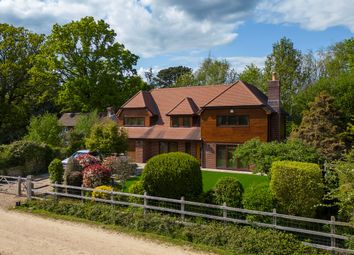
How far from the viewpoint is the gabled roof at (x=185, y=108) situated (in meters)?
32.9

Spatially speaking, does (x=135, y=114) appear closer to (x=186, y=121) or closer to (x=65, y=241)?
(x=186, y=121)

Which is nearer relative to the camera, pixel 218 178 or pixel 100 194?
pixel 100 194

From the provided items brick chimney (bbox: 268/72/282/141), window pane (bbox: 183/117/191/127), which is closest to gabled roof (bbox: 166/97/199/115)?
window pane (bbox: 183/117/191/127)

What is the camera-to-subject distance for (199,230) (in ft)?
42.5

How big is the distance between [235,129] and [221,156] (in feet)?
8.78

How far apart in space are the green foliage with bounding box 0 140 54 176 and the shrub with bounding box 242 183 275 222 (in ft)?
64.9

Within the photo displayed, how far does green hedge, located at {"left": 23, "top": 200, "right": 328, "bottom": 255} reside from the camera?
11414mm

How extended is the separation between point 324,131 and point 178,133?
44.5 feet

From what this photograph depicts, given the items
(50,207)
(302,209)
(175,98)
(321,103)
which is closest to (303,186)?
(302,209)

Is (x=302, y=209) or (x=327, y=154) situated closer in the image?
(x=302, y=209)

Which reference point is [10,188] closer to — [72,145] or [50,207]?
[50,207]

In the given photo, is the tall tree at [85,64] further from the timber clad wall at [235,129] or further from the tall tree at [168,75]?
the tall tree at [168,75]

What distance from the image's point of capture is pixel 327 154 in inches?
856

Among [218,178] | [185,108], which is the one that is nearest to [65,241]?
[218,178]
